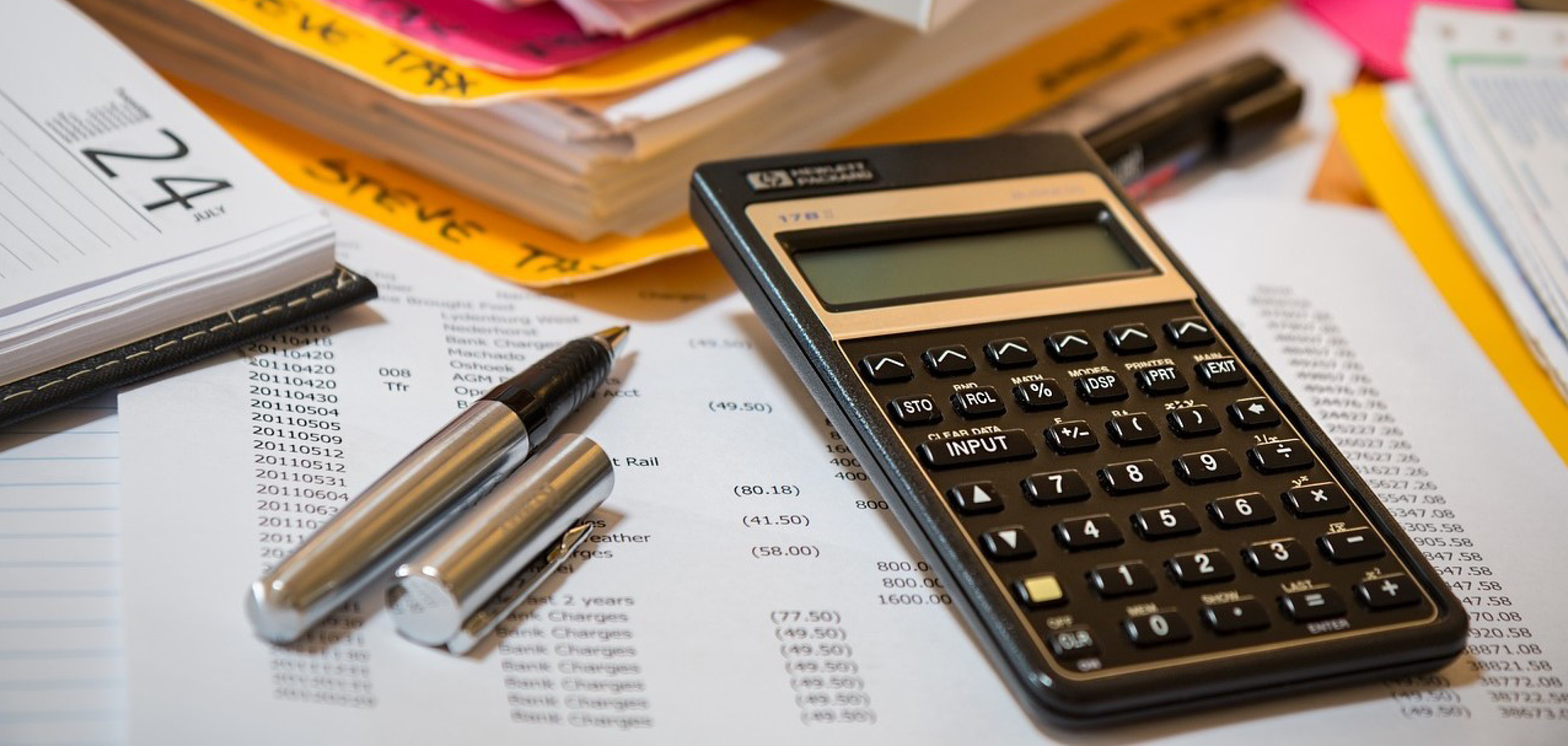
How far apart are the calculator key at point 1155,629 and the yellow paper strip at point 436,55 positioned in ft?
1.05

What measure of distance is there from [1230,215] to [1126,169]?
0.06 meters

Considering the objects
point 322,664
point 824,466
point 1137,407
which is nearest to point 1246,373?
point 1137,407

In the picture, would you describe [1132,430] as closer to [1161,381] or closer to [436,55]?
[1161,381]

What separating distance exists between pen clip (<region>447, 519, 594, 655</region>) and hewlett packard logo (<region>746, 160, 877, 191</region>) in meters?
0.17

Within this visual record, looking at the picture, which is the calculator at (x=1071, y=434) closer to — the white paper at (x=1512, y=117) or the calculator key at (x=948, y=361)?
the calculator key at (x=948, y=361)

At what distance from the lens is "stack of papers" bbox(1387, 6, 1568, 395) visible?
65 centimetres

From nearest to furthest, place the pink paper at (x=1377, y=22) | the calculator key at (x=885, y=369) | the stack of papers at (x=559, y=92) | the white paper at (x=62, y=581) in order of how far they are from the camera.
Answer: the white paper at (x=62, y=581)
the calculator key at (x=885, y=369)
the stack of papers at (x=559, y=92)
the pink paper at (x=1377, y=22)

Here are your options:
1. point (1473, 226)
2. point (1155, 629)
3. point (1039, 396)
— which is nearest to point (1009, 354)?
point (1039, 396)

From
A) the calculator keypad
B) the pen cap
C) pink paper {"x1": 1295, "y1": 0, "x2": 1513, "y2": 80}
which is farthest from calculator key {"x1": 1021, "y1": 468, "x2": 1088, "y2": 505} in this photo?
pink paper {"x1": 1295, "y1": 0, "x2": 1513, "y2": 80}

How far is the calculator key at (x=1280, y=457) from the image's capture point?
49cm

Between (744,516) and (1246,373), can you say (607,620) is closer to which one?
(744,516)

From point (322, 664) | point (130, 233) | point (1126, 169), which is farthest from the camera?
point (1126, 169)

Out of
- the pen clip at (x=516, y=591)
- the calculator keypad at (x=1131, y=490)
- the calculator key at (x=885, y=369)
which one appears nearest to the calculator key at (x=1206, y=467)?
the calculator keypad at (x=1131, y=490)

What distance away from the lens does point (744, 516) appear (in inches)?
19.6
